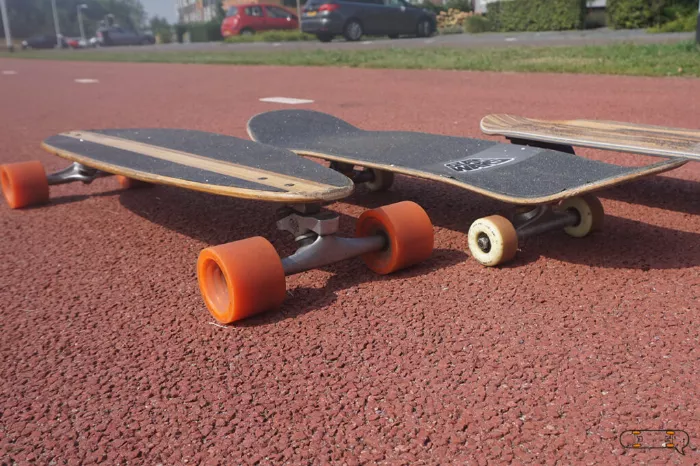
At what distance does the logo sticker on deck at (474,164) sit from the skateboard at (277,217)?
340 mm

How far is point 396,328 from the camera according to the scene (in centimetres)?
212

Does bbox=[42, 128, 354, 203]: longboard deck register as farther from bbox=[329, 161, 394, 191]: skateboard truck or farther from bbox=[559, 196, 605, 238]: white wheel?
bbox=[559, 196, 605, 238]: white wheel

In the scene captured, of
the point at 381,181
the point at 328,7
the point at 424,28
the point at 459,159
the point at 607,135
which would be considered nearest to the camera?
the point at 459,159

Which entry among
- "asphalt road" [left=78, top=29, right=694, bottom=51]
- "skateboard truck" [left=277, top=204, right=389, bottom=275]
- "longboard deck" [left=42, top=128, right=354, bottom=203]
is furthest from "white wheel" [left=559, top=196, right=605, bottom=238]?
"asphalt road" [left=78, top=29, right=694, bottom=51]

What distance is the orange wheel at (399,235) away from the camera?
2.47m

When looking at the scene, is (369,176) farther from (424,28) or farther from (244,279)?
(424,28)

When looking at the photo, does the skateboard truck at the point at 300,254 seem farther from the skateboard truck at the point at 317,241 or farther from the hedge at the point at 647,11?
the hedge at the point at 647,11

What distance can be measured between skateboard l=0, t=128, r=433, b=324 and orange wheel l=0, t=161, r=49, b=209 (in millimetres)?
378

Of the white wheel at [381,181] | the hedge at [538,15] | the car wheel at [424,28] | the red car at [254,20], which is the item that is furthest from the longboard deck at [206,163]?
the red car at [254,20]

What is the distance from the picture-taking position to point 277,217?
264 cm

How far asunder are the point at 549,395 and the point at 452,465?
15.1 inches

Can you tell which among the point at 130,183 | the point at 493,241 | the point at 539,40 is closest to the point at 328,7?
the point at 539,40


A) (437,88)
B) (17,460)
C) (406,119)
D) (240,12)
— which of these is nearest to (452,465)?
(17,460)

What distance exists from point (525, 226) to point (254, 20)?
27.1m
